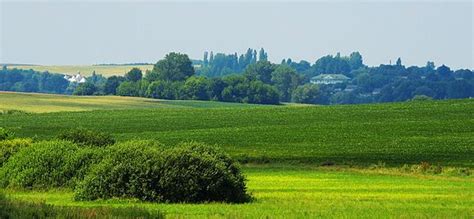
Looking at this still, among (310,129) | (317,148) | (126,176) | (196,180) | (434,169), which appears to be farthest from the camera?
(310,129)

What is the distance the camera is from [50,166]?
157ft

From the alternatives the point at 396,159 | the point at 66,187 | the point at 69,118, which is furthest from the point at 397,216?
A: the point at 69,118

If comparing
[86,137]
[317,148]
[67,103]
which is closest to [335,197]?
[86,137]

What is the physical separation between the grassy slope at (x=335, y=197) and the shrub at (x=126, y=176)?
2.65ft

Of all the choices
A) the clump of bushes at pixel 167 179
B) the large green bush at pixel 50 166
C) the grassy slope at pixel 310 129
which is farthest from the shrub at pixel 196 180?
the grassy slope at pixel 310 129

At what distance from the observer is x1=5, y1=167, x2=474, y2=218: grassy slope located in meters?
32.2

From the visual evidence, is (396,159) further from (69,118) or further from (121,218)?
(69,118)

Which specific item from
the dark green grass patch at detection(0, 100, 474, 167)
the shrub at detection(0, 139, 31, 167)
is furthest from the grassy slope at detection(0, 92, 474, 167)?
the shrub at detection(0, 139, 31, 167)

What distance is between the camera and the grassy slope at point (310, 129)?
68562mm

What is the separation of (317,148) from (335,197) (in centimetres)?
3176

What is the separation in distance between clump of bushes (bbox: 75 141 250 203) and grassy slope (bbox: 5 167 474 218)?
0.87 metres

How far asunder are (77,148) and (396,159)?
Result: 22992 millimetres

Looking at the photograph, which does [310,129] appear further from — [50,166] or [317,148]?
[50,166]

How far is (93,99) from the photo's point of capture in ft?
497
